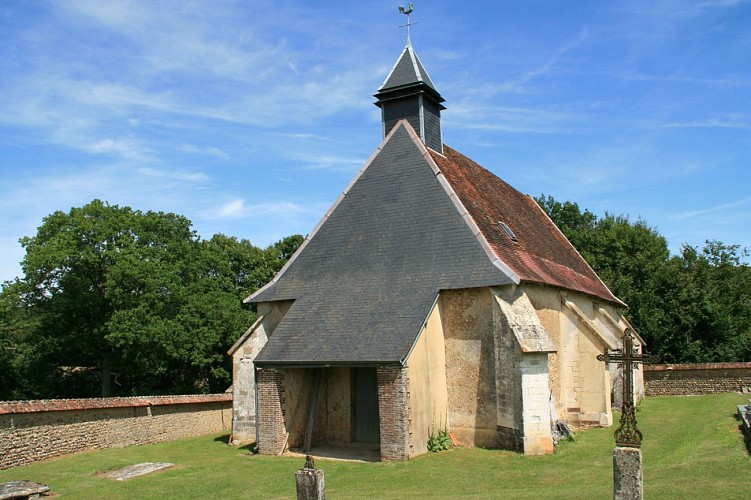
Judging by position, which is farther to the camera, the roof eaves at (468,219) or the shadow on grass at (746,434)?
the roof eaves at (468,219)

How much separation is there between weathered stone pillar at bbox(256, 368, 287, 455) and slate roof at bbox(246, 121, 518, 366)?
48cm

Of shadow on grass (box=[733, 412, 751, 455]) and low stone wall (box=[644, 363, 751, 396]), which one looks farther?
low stone wall (box=[644, 363, 751, 396])

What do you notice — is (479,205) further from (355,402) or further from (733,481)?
(733,481)

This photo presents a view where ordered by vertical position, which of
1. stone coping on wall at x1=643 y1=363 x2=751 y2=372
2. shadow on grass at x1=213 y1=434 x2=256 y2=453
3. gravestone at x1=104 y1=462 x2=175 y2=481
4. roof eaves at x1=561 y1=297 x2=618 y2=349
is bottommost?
shadow on grass at x1=213 y1=434 x2=256 y2=453

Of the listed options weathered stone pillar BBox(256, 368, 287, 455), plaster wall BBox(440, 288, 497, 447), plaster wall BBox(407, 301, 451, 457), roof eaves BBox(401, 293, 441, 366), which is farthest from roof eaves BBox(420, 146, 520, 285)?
weathered stone pillar BBox(256, 368, 287, 455)

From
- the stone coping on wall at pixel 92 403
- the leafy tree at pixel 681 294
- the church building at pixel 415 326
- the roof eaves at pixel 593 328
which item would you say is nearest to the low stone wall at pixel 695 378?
the leafy tree at pixel 681 294

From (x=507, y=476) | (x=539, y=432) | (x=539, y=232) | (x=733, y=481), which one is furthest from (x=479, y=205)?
(x=733, y=481)

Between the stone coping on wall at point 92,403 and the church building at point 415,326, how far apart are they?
10.00ft

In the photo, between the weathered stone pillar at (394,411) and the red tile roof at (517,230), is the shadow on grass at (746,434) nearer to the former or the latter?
the red tile roof at (517,230)

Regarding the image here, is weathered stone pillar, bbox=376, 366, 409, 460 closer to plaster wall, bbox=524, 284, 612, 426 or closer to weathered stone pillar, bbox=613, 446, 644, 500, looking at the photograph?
plaster wall, bbox=524, 284, 612, 426

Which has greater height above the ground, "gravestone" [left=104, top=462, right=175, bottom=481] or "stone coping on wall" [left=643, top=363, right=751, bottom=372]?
"stone coping on wall" [left=643, top=363, right=751, bottom=372]

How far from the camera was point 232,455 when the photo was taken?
16.5 metres

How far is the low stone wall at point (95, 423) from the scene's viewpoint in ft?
48.5

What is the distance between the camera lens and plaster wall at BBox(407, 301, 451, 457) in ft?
48.1
